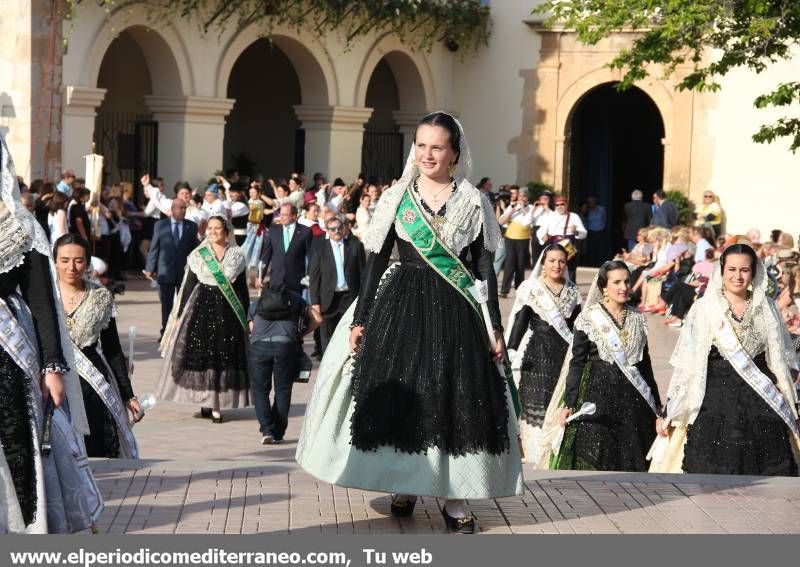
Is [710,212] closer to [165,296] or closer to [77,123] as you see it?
[77,123]

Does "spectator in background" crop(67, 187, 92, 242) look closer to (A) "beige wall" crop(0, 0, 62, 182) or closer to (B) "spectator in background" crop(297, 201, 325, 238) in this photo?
(A) "beige wall" crop(0, 0, 62, 182)

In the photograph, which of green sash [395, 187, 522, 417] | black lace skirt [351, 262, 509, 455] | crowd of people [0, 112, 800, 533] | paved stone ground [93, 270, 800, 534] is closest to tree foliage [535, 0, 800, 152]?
crowd of people [0, 112, 800, 533]

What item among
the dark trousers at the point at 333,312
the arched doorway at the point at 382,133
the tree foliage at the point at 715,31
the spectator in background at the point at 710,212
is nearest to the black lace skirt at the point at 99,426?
the dark trousers at the point at 333,312

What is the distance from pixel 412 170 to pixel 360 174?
1999 cm

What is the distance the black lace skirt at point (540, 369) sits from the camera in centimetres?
1006

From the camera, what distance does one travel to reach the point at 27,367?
17.6 feet

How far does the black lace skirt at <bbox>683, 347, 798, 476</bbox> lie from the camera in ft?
26.8

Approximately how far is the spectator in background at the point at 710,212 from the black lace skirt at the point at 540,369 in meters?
16.7

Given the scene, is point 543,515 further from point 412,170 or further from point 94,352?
point 94,352

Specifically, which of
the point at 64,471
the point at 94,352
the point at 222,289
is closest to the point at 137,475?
the point at 94,352

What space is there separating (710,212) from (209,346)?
15929mm

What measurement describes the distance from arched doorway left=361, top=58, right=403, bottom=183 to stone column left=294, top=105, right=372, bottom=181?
94 centimetres

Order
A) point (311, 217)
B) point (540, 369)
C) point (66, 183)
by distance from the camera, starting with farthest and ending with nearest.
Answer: point (66, 183) < point (311, 217) < point (540, 369)

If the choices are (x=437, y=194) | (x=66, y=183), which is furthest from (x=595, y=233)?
(x=437, y=194)
